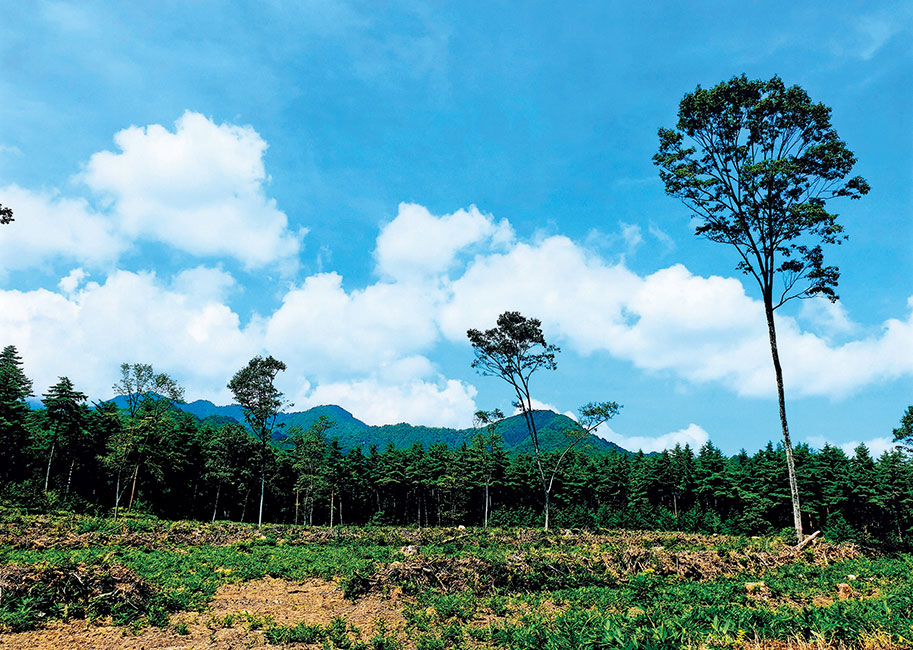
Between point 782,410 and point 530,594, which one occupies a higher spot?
point 782,410

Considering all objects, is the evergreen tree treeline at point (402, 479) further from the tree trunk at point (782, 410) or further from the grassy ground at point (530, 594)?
the grassy ground at point (530, 594)

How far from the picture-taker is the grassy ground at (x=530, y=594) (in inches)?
251

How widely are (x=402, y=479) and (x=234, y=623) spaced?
54.7 metres

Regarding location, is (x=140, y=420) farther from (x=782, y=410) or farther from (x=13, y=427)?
(x=782, y=410)

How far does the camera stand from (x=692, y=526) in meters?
49.9

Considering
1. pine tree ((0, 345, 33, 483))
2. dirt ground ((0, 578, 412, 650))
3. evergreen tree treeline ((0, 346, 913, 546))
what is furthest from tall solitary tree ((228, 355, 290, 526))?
dirt ground ((0, 578, 412, 650))

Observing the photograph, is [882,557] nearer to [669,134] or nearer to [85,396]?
[669,134]

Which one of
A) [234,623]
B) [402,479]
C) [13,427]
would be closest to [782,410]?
[234,623]

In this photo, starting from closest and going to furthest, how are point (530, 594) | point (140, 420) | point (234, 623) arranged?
point (234, 623), point (530, 594), point (140, 420)

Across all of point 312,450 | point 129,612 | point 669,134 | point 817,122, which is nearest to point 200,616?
point 129,612

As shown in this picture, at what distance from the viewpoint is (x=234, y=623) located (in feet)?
29.9

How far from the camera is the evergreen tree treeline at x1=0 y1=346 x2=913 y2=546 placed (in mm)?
44562

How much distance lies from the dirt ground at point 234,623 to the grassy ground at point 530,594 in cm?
16

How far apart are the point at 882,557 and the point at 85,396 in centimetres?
5403
